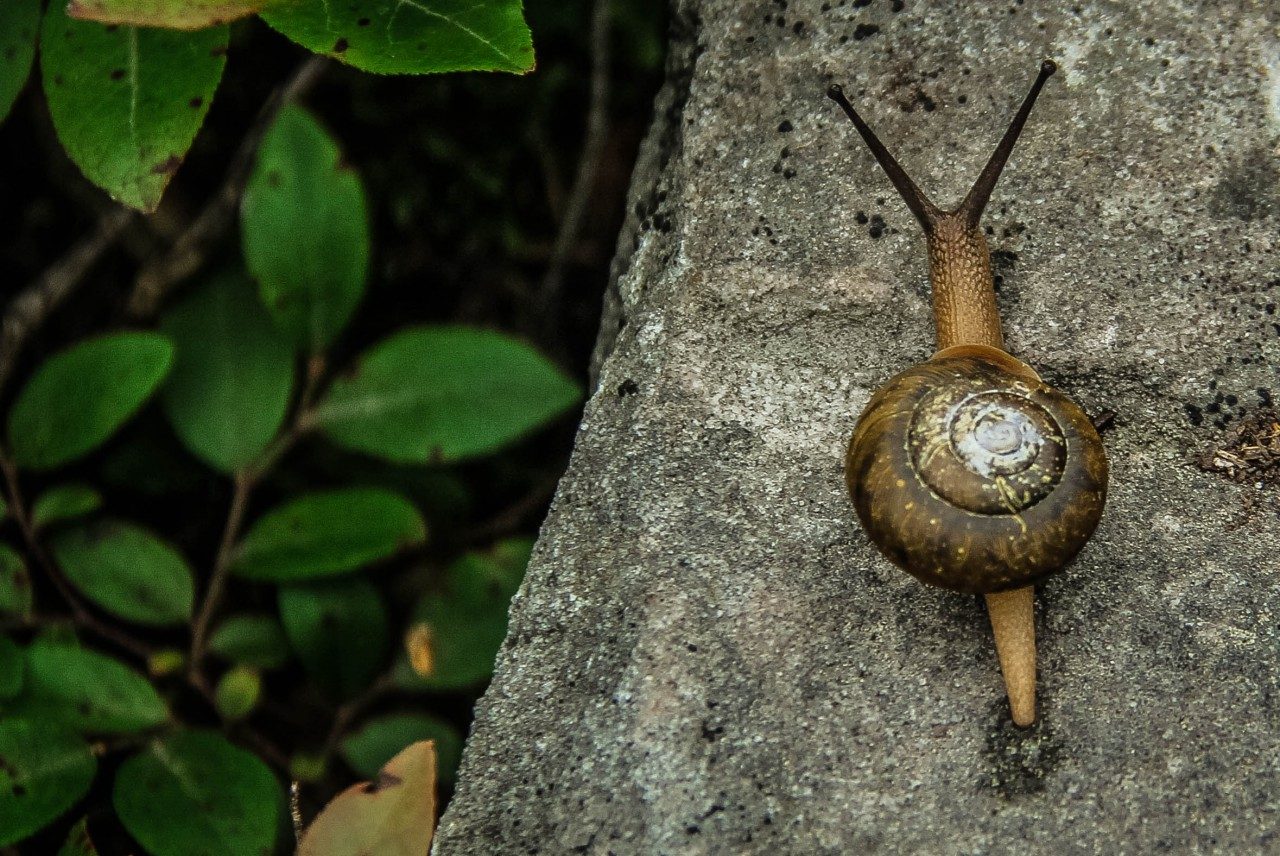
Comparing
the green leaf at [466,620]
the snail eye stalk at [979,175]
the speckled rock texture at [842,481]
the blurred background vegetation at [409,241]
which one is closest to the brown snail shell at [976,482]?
the speckled rock texture at [842,481]

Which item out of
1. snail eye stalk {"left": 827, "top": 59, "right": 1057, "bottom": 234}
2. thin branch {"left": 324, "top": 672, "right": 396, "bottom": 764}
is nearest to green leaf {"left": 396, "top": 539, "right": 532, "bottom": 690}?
thin branch {"left": 324, "top": 672, "right": 396, "bottom": 764}

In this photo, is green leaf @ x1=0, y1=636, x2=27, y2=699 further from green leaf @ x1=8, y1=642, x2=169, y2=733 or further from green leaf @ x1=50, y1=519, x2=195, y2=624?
green leaf @ x1=50, y1=519, x2=195, y2=624

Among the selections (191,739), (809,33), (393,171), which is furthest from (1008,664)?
(393,171)

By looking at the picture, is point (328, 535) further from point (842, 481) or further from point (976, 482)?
point (976, 482)

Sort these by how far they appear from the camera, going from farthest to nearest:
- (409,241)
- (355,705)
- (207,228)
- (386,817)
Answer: (409,241) < (207,228) < (355,705) < (386,817)

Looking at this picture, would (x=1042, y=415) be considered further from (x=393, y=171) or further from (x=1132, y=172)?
(x=393, y=171)

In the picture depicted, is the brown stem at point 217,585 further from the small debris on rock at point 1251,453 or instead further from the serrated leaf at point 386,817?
the small debris on rock at point 1251,453

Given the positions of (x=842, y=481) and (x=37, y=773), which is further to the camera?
(x=37, y=773)

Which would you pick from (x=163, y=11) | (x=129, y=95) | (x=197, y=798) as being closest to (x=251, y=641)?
(x=197, y=798)
